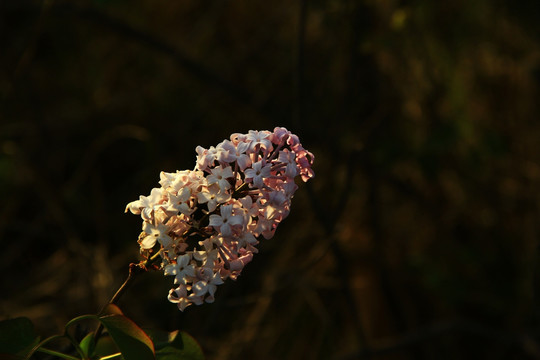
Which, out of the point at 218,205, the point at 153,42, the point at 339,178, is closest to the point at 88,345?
the point at 218,205

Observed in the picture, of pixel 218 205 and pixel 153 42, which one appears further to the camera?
pixel 153 42

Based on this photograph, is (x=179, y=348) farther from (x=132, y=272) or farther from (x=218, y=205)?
(x=218, y=205)

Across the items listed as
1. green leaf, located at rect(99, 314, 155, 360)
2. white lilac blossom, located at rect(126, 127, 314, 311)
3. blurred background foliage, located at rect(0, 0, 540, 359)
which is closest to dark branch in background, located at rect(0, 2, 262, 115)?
blurred background foliage, located at rect(0, 0, 540, 359)

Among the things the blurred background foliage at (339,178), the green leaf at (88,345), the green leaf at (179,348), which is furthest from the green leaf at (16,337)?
the blurred background foliage at (339,178)

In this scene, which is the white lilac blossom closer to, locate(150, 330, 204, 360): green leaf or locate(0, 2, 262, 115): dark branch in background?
locate(150, 330, 204, 360): green leaf

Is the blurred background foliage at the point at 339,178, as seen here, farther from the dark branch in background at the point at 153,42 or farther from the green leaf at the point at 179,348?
the green leaf at the point at 179,348
